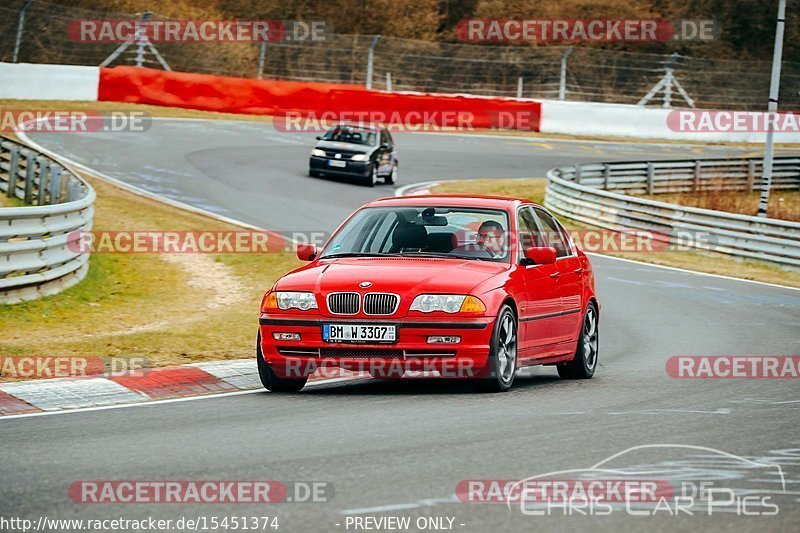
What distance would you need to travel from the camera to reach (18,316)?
48.3 ft

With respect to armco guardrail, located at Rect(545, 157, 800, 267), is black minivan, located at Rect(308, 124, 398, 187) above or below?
above

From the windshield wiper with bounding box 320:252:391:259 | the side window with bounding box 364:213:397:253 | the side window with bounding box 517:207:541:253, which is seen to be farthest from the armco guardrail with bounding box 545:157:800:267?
the windshield wiper with bounding box 320:252:391:259

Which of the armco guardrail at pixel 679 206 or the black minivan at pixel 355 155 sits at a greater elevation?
the black minivan at pixel 355 155

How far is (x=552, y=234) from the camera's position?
39.0 ft

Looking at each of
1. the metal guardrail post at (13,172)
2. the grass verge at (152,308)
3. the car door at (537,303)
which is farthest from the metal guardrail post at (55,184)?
the car door at (537,303)

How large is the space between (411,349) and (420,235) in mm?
1475

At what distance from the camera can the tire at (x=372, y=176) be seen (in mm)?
33594

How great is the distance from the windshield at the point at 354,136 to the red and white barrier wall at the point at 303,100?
32.5 ft

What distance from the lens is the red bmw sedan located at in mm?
9766

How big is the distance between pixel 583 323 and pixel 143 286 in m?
8.10

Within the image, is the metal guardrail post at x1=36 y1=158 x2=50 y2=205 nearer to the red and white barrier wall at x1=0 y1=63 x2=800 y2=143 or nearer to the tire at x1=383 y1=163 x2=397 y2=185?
the tire at x1=383 y1=163 x2=397 y2=185

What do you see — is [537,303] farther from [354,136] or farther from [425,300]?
[354,136]

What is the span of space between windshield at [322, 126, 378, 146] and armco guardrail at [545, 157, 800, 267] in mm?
4589

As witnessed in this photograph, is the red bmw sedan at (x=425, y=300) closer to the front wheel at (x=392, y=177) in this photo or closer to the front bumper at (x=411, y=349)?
the front bumper at (x=411, y=349)
